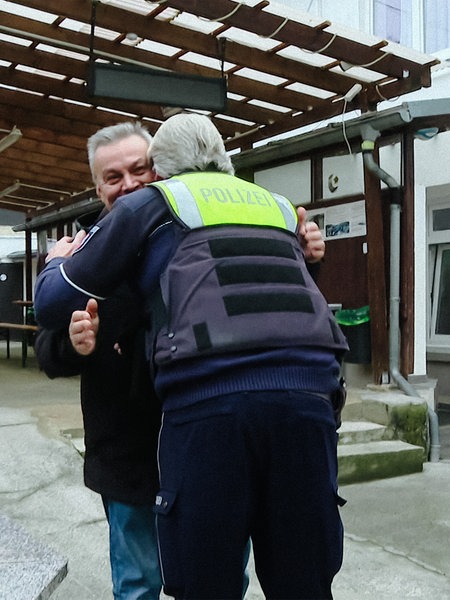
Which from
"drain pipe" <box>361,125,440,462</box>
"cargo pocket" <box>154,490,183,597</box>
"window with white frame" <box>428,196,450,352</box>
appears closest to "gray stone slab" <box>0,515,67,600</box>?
"cargo pocket" <box>154,490,183,597</box>

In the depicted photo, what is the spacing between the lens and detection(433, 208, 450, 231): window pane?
8863mm

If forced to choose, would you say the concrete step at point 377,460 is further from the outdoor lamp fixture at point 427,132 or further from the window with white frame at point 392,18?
the window with white frame at point 392,18

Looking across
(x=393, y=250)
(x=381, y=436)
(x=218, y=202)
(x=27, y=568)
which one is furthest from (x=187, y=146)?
(x=393, y=250)

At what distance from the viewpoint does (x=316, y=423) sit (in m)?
1.43

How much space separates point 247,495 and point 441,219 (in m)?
8.20

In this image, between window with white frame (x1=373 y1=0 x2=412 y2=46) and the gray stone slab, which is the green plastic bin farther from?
the gray stone slab

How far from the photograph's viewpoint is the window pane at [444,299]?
9109mm

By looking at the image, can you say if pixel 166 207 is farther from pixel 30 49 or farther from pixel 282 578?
pixel 30 49

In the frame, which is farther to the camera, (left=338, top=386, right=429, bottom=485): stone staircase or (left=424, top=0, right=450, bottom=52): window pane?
(left=424, top=0, right=450, bottom=52): window pane

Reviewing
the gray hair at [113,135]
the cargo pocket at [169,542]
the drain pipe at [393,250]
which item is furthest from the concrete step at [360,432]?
the cargo pocket at [169,542]

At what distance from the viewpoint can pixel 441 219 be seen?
29.4ft

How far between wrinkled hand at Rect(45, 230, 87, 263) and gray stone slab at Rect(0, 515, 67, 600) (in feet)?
2.72

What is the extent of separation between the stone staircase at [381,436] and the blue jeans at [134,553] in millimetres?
3121

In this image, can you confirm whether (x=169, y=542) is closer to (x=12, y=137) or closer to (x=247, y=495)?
(x=247, y=495)
